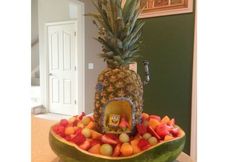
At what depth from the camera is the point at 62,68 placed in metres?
0.61

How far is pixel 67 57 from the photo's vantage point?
621 millimetres

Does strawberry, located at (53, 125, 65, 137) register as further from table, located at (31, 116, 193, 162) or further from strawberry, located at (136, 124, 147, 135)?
strawberry, located at (136, 124, 147, 135)

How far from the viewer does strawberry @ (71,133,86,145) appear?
1.56 feet

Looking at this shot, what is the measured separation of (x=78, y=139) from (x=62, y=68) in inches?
9.1

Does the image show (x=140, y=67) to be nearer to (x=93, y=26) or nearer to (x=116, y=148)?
(x=93, y=26)

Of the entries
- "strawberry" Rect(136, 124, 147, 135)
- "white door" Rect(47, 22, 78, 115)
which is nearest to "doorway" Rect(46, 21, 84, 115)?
"white door" Rect(47, 22, 78, 115)

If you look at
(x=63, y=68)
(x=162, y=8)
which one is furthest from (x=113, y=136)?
(x=162, y=8)

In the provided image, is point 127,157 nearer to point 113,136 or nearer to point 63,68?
point 113,136

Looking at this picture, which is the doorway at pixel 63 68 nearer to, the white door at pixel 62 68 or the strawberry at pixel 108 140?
the white door at pixel 62 68

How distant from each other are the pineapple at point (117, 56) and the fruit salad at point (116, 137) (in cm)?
3

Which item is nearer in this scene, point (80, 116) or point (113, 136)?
point (113, 136)

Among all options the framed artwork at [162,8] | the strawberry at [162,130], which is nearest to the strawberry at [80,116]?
the strawberry at [162,130]

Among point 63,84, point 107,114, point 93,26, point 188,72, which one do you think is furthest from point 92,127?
point 188,72
